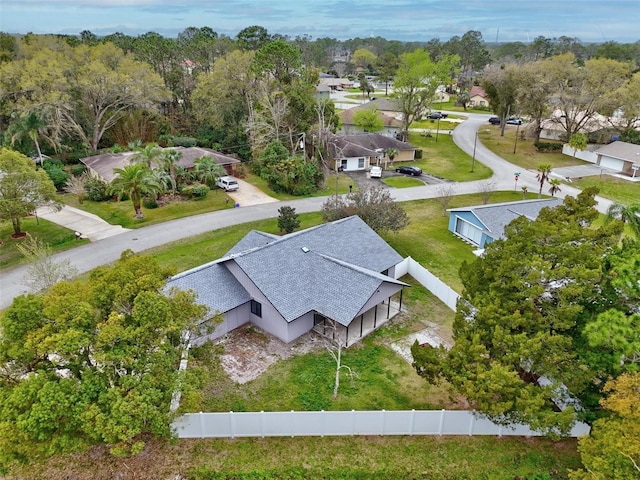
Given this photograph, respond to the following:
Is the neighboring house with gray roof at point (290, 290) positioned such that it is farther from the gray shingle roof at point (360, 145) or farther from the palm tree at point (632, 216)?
the gray shingle roof at point (360, 145)

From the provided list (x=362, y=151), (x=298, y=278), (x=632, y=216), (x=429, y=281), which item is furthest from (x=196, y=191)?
(x=632, y=216)

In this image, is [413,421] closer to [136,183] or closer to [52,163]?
[136,183]

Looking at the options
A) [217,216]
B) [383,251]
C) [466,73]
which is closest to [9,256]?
[217,216]

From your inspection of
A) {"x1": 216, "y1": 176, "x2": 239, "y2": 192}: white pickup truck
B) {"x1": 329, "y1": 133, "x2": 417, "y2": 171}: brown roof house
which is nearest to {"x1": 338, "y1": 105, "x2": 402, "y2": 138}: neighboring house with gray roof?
{"x1": 329, "y1": 133, "x2": 417, "y2": 171}: brown roof house

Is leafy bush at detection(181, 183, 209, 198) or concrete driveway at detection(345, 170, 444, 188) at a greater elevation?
leafy bush at detection(181, 183, 209, 198)

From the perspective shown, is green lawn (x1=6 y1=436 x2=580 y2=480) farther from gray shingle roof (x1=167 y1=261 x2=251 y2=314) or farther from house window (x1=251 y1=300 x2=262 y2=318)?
house window (x1=251 y1=300 x2=262 y2=318)
